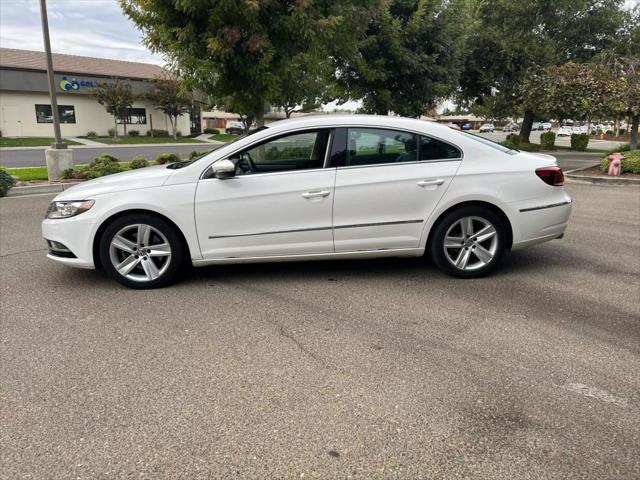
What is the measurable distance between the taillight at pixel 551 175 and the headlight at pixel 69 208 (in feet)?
13.5

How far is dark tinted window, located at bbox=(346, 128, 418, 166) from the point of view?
15.9 feet

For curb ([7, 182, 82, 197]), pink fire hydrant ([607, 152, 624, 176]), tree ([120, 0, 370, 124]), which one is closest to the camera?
tree ([120, 0, 370, 124])

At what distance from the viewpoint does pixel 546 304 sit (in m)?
4.38

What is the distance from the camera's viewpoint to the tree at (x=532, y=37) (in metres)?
22.6

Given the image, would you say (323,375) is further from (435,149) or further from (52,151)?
(52,151)

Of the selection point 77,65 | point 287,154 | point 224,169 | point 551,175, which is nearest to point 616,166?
point 551,175

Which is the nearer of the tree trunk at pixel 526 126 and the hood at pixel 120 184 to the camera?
the hood at pixel 120 184

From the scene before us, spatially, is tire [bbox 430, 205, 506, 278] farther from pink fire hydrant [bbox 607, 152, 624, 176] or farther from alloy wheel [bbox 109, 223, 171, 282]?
pink fire hydrant [bbox 607, 152, 624, 176]

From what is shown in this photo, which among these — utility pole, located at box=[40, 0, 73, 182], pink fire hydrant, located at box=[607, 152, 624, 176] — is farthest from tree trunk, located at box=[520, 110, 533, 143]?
utility pole, located at box=[40, 0, 73, 182]

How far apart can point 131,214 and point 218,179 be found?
32.6 inches

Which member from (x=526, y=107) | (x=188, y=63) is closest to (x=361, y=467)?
(x=188, y=63)

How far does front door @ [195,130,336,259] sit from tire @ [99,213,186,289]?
0.28m

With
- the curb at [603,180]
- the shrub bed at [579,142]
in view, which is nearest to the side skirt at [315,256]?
the curb at [603,180]

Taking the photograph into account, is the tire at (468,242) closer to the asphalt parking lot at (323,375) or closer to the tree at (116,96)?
the asphalt parking lot at (323,375)
